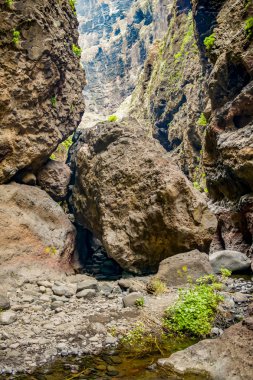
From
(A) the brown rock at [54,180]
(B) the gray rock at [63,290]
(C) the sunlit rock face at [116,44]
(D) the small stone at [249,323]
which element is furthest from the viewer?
(C) the sunlit rock face at [116,44]

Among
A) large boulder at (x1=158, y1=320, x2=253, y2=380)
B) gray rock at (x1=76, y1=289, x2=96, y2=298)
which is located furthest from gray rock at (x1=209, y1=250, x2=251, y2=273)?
large boulder at (x1=158, y1=320, x2=253, y2=380)

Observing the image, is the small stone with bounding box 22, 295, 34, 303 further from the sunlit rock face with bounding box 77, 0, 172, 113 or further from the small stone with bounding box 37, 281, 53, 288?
the sunlit rock face with bounding box 77, 0, 172, 113

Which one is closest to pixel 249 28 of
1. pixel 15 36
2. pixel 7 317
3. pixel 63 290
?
pixel 15 36

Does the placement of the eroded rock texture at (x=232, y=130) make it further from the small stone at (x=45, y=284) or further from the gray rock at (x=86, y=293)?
the small stone at (x=45, y=284)

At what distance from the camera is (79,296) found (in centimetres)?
911

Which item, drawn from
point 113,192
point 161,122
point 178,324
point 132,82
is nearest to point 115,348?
point 178,324

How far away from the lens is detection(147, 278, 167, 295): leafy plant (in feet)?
29.9

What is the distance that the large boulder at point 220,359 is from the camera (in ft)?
14.5

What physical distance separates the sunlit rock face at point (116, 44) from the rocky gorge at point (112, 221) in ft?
180

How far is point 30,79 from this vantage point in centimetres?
1302

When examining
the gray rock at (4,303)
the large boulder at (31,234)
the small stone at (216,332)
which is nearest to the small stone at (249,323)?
the small stone at (216,332)

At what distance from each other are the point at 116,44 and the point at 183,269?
312 feet

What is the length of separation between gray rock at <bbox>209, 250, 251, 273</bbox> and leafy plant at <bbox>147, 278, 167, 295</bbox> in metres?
3.23

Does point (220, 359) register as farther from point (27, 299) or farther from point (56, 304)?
point (27, 299)
